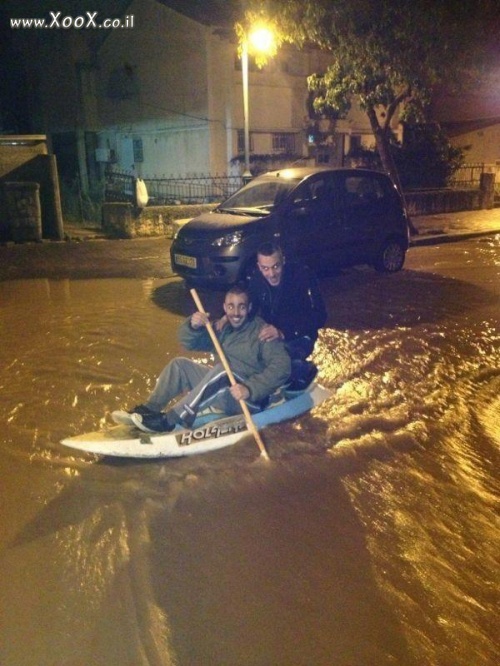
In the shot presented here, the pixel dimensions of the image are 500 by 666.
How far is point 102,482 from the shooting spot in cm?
429

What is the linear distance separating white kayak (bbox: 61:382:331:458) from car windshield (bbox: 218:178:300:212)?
5131mm

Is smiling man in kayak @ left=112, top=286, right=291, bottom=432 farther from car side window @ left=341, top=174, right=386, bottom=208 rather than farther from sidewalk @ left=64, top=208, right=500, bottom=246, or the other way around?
sidewalk @ left=64, top=208, right=500, bottom=246

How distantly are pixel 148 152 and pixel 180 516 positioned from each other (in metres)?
23.9

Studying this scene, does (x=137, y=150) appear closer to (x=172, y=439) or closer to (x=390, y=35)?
(x=390, y=35)

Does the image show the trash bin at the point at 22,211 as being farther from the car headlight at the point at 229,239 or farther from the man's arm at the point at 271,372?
the man's arm at the point at 271,372

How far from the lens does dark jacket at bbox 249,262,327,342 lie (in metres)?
5.24

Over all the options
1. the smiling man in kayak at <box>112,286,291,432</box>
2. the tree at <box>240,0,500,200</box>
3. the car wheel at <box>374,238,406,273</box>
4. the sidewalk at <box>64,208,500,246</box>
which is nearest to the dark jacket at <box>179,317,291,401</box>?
the smiling man in kayak at <box>112,286,291,432</box>

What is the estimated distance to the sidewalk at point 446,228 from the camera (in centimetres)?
1483

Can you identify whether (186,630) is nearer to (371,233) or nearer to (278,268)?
(278,268)

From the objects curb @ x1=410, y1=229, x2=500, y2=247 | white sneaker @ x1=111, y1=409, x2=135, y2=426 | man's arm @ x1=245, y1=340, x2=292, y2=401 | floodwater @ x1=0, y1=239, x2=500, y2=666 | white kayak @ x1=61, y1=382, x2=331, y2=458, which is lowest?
floodwater @ x1=0, y1=239, x2=500, y2=666

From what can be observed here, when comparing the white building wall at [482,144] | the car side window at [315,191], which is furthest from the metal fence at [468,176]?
the car side window at [315,191]

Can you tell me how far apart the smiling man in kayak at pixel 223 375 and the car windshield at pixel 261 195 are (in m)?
4.82

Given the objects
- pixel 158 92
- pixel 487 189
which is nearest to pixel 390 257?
pixel 487 189

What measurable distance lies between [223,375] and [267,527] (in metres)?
1.25
